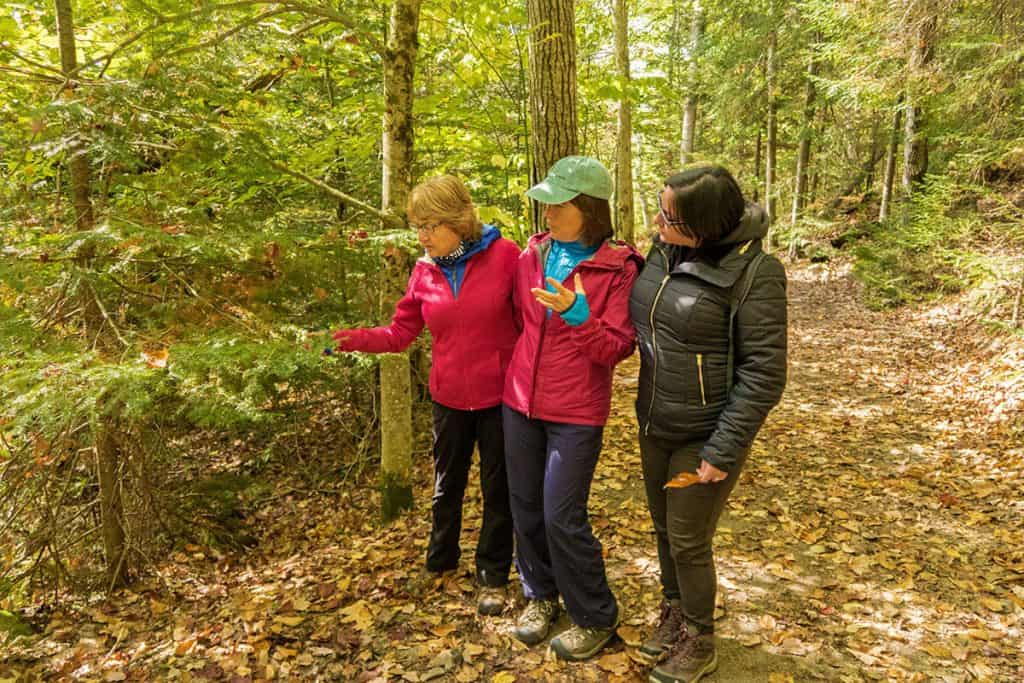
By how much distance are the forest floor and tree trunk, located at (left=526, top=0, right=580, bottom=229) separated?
2.83m

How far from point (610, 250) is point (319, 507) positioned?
4393 mm

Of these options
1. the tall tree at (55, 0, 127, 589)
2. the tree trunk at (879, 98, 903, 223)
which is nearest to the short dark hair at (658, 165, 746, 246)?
the tall tree at (55, 0, 127, 589)

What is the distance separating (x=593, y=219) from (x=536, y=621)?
7.14ft

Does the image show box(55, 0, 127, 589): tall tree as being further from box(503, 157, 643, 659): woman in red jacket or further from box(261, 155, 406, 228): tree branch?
box(503, 157, 643, 659): woman in red jacket

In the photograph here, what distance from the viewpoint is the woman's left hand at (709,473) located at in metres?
2.50

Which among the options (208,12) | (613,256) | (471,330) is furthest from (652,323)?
(208,12)

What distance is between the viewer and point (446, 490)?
3.63 metres

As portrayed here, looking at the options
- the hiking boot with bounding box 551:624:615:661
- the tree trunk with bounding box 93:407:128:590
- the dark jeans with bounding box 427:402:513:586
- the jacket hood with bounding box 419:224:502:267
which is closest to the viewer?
the hiking boot with bounding box 551:624:615:661

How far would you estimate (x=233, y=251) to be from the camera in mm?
3330

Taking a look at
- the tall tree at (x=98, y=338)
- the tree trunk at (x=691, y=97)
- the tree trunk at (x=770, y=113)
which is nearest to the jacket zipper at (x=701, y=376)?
the tall tree at (x=98, y=338)

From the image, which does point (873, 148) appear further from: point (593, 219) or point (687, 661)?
point (687, 661)

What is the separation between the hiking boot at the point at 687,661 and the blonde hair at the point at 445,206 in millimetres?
2319

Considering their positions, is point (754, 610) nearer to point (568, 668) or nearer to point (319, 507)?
point (568, 668)

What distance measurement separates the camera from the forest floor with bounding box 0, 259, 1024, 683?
128 inches
